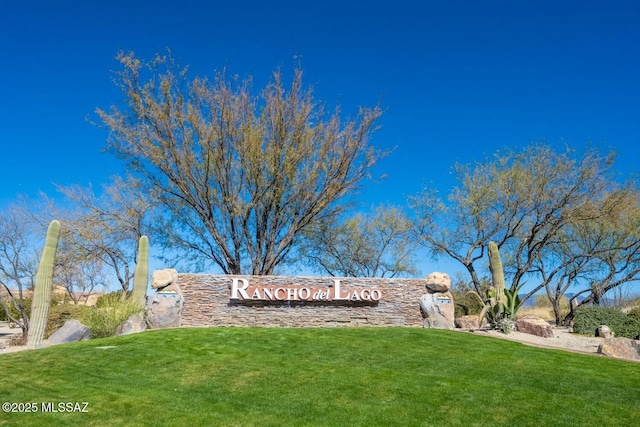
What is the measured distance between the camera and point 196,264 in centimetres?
2308

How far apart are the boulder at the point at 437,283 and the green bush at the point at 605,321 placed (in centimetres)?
597

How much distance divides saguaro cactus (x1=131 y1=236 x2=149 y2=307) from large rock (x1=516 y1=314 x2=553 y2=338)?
1400 centimetres

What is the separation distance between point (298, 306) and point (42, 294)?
832 cm

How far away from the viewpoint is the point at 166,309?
15.9 meters

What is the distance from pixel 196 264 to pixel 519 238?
652 inches

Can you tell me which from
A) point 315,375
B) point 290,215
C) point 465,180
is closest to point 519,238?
point 465,180

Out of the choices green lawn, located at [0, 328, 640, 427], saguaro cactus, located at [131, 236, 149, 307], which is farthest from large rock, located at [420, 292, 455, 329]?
saguaro cactus, located at [131, 236, 149, 307]

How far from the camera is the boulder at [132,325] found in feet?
47.2

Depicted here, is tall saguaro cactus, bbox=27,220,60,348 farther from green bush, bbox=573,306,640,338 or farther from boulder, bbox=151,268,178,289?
green bush, bbox=573,306,640,338

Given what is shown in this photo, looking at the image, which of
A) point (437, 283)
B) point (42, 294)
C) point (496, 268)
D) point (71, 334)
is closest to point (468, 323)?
point (496, 268)

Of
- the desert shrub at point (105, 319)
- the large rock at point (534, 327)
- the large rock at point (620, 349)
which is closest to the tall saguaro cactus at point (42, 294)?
the desert shrub at point (105, 319)

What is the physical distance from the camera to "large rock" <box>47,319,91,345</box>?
13722mm

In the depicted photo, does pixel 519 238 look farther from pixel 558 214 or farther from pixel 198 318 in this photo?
pixel 198 318

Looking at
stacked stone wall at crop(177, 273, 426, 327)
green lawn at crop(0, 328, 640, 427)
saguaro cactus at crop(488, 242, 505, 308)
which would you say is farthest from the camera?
saguaro cactus at crop(488, 242, 505, 308)
